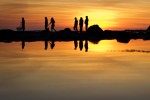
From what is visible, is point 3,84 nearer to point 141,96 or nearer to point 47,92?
point 47,92

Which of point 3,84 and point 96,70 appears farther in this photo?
point 96,70

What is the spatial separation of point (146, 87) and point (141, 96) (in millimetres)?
1875

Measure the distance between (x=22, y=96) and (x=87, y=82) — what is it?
3.92m

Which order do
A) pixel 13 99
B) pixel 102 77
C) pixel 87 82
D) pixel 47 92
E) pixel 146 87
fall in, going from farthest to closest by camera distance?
pixel 102 77 < pixel 87 82 < pixel 146 87 < pixel 47 92 < pixel 13 99

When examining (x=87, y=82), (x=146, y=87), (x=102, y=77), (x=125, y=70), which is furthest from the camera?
(x=125, y=70)

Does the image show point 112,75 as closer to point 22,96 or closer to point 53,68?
point 53,68

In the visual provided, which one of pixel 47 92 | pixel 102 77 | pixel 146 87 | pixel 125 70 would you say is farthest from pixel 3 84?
pixel 125 70

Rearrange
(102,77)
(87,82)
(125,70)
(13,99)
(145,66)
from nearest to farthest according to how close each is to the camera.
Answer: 1. (13,99)
2. (87,82)
3. (102,77)
4. (125,70)
5. (145,66)

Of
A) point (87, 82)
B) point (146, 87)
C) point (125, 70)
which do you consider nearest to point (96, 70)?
point (125, 70)

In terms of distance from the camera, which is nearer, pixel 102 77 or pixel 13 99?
pixel 13 99

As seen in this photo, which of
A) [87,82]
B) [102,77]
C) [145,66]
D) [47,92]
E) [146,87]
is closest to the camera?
[47,92]

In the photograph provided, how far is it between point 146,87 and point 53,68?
8043 mm

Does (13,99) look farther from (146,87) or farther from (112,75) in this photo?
(112,75)

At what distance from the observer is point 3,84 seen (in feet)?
51.5
